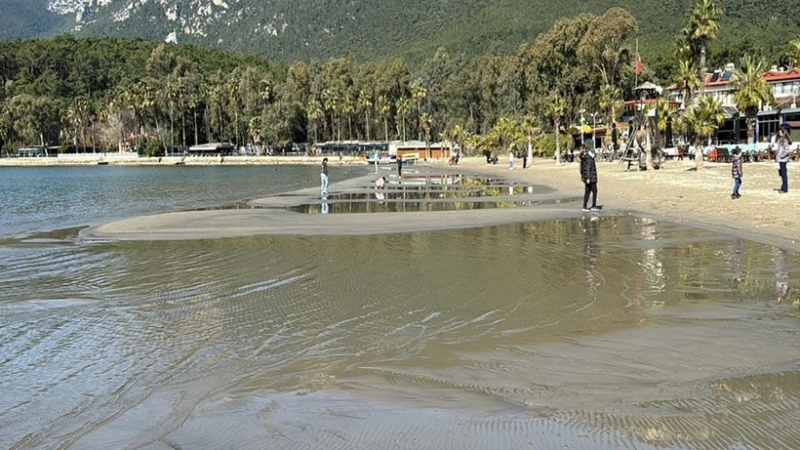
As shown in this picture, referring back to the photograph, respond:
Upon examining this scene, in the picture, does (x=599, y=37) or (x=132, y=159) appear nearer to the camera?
(x=599, y=37)

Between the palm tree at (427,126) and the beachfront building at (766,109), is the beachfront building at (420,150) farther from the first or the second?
the beachfront building at (766,109)

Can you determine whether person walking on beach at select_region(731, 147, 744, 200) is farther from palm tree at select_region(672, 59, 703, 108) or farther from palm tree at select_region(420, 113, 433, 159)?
palm tree at select_region(420, 113, 433, 159)

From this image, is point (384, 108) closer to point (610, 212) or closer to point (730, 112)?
point (730, 112)

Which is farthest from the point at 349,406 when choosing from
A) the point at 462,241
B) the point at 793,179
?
the point at 793,179

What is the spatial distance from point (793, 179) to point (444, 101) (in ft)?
294

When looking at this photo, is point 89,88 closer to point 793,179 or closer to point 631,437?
point 793,179

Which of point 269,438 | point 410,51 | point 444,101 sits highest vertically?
point 410,51

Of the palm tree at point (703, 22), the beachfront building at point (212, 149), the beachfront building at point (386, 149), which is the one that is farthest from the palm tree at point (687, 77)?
the beachfront building at point (212, 149)

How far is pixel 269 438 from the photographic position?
5.04 metres

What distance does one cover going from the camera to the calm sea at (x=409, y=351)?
16.8 feet

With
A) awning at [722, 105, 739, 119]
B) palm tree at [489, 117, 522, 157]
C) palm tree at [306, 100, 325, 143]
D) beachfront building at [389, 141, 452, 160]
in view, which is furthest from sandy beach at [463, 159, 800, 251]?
palm tree at [306, 100, 325, 143]

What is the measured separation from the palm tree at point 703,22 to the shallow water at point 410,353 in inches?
1695

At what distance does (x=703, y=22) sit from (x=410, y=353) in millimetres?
51372

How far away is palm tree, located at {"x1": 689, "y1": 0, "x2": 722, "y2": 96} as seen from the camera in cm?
5069
